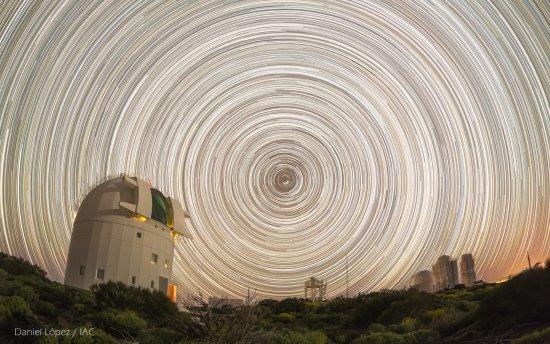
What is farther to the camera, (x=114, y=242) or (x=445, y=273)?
(x=445, y=273)

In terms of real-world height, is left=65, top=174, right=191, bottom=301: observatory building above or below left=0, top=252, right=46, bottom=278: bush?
above

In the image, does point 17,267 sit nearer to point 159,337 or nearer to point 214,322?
point 159,337

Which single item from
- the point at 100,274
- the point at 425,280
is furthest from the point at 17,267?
the point at 425,280

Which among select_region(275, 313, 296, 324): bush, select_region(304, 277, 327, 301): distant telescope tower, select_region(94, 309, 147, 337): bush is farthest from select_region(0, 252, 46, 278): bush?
select_region(304, 277, 327, 301): distant telescope tower

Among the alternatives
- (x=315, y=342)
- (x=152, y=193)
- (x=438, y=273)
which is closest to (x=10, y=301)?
(x=315, y=342)

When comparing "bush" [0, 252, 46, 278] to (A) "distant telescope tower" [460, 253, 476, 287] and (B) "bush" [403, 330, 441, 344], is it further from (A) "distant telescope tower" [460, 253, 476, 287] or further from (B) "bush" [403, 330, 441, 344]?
(A) "distant telescope tower" [460, 253, 476, 287]

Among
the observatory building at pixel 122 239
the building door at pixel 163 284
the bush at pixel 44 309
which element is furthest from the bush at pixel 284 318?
the bush at pixel 44 309

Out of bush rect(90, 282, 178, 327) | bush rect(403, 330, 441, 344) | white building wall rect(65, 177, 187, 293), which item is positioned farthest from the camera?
white building wall rect(65, 177, 187, 293)

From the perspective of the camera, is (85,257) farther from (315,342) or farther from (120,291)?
(315,342)

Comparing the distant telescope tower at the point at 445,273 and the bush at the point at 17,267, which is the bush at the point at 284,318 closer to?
the bush at the point at 17,267
